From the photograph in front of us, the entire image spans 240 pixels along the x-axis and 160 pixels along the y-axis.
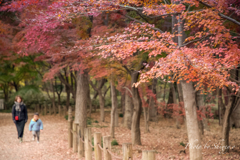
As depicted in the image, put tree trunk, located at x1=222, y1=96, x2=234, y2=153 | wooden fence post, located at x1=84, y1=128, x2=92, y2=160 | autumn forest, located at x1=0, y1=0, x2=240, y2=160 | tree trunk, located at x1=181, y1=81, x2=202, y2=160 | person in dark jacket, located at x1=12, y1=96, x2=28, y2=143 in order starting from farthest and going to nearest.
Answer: tree trunk, located at x1=222, y1=96, x2=234, y2=153
person in dark jacket, located at x1=12, y1=96, x2=28, y2=143
tree trunk, located at x1=181, y1=81, x2=202, y2=160
wooden fence post, located at x1=84, y1=128, x2=92, y2=160
autumn forest, located at x1=0, y1=0, x2=240, y2=160

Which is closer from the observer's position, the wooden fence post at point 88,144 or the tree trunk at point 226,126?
the wooden fence post at point 88,144

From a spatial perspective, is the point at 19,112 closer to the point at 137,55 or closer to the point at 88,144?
the point at 88,144

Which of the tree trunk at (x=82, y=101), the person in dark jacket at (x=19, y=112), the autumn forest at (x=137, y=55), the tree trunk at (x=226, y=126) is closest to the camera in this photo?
the autumn forest at (x=137, y=55)

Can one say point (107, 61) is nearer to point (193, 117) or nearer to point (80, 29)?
point (80, 29)

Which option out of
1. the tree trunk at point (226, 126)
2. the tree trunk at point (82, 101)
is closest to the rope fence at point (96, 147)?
the tree trunk at point (82, 101)

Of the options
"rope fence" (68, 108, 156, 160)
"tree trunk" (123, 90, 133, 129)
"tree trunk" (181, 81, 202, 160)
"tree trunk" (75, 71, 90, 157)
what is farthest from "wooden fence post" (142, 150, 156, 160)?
"tree trunk" (123, 90, 133, 129)

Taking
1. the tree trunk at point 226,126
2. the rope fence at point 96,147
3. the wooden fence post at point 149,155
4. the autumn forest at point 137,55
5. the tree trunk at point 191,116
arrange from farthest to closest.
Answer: the tree trunk at point 226,126 → the tree trunk at point 191,116 → the autumn forest at point 137,55 → the rope fence at point 96,147 → the wooden fence post at point 149,155

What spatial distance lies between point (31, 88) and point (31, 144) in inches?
393

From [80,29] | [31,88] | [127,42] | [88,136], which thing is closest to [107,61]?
[80,29]

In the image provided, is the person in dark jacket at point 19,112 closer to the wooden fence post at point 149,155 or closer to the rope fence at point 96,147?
the rope fence at point 96,147

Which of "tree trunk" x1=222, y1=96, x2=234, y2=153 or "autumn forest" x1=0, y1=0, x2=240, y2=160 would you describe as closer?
"autumn forest" x1=0, y1=0, x2=240, y2=160

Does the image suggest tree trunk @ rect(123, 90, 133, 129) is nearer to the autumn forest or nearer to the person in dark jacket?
the autumn forest

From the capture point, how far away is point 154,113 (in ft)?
61.0

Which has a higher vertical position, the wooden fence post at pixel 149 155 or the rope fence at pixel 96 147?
the wooden fence post at pixel 149 155
